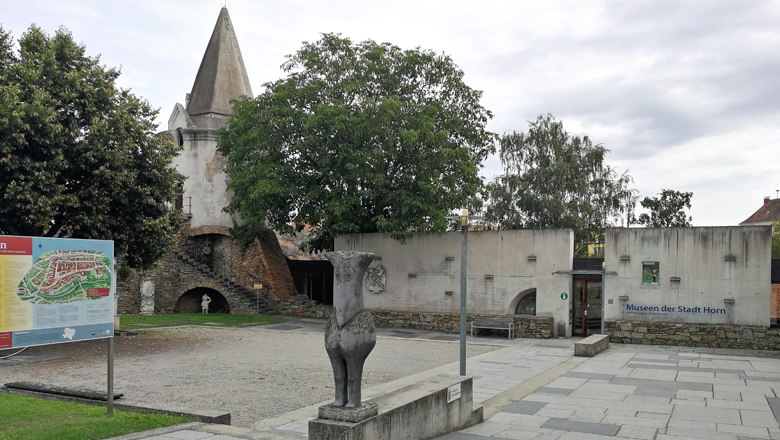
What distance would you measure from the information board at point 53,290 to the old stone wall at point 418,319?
17.1 metres

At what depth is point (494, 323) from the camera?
24.4 metres

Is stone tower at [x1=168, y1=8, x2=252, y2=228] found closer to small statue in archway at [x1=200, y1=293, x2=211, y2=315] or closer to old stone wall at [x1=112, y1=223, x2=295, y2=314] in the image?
old stone wall at [x1=112, y1=223, x2=295, y2=314]

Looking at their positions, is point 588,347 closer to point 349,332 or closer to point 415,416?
point 415,416

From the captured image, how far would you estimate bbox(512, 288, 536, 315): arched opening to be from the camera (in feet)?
82.7

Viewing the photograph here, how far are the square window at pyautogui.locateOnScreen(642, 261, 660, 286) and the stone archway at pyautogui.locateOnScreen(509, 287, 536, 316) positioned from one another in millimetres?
4064

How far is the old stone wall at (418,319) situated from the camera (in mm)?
24016

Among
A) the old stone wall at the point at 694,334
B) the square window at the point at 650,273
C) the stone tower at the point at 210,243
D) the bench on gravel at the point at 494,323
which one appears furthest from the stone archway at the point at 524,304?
the stone tower at the point at 210,243

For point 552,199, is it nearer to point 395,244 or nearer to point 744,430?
point 395,244

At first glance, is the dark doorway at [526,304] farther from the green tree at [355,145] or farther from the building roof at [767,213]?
the building roof at [767,213]

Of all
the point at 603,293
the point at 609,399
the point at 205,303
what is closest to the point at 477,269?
the point at 603,293

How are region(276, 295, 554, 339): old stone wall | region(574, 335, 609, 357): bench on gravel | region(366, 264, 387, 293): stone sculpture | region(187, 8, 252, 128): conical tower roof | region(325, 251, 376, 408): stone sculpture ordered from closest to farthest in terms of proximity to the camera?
1. region(325, 251, 376, 408): stone sculpture
2. region(574, 335, 609, 357): bench on gravel
3. region(276, 295, 554, 339): old stone wall
4. region(366, 264, 387, 293): stone sculpture
5. region(187, 8, 252, 128): conical tower roof

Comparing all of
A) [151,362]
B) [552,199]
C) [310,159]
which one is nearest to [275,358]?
[151,362]

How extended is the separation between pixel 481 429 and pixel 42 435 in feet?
19.8

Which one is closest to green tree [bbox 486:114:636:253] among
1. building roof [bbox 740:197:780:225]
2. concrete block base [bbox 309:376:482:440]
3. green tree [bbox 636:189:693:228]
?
green tree [bbox 636:189:693:228]
